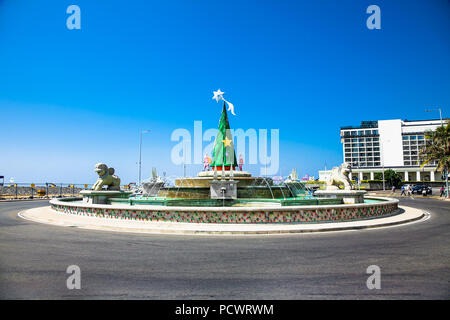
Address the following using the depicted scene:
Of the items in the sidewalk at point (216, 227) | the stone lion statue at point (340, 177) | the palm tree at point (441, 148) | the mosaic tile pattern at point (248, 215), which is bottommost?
the sidewalk at point (216, 227)

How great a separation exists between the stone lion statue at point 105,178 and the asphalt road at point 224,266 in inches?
294

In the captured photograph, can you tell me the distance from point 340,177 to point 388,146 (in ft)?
397

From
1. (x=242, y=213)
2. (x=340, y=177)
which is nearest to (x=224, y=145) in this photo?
(x=340, y=177)

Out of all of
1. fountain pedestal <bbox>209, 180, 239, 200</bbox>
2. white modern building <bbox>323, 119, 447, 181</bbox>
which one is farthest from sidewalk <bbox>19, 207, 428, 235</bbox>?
white modern building <bbox>323, 119, 447, 181</bbox>

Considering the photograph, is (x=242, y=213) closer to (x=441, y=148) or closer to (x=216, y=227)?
(x=216, y=227)

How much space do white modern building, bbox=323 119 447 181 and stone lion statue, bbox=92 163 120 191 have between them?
99713mm

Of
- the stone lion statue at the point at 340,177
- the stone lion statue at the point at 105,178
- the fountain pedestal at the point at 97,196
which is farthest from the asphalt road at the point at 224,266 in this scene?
the stone lion statue at the point at 105,178

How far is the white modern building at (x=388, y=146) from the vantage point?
328ft

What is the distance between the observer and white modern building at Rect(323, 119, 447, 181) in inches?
3935

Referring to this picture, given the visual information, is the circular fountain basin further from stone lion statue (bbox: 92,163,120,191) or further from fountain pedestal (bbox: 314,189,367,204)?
stone lion statue (bbox: 92,163,120,191)

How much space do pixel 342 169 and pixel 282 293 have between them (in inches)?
577

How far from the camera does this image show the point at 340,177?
1736cm

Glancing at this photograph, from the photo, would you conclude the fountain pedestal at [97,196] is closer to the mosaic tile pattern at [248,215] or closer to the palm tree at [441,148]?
the mosaic tile pattern at [248,215]

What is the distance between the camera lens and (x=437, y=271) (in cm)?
575
